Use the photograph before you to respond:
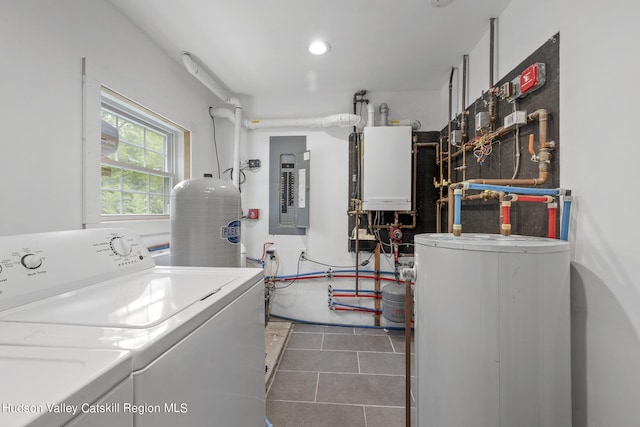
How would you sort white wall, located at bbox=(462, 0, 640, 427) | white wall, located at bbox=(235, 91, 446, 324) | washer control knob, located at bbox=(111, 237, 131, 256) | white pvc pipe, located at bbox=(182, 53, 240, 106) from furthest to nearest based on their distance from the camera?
white wall, located at bbox=(235, 91, 446, 324)
white pvc pipe, located at bbox=(182, 53, 240, 106)
washer control knob, located at bbox=(111, 237, 131, 256)
white wall, located at bbox=(462, 0, 640, 427)

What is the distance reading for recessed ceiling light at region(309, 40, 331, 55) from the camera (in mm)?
1774

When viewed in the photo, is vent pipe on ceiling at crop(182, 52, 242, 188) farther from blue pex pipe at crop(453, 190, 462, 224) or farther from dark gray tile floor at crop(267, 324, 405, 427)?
blue pex pipe at crop(453, 190, 462, 224)

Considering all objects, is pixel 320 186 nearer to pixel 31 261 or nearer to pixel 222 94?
pixel 222 94

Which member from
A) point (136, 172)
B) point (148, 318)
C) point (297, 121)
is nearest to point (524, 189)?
point (148, 318)

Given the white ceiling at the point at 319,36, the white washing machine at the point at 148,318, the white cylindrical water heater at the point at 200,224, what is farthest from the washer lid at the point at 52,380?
the white ceiling at the point at 319,36

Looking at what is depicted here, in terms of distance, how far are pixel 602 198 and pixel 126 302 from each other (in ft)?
5.09

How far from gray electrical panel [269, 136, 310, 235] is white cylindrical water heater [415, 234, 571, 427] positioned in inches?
71.1

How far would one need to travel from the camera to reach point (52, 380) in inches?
13.1

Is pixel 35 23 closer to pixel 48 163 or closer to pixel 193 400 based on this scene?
pixel 48 163

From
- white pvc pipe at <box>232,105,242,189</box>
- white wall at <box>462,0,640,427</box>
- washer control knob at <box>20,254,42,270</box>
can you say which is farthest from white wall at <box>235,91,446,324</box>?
washer control knob at <box>20,254,42,270</box>

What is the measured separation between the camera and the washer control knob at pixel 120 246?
94cm

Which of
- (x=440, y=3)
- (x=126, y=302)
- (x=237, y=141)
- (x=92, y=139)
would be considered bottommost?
(x=126, y=302)

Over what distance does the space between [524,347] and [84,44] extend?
236cm

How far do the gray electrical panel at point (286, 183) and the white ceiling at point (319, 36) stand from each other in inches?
23.3
